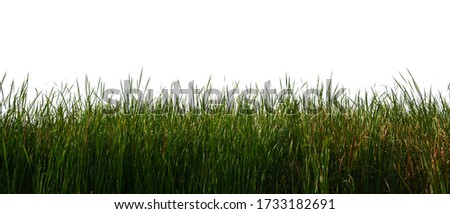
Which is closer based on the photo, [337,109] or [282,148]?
[282,148]

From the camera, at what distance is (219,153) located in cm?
448

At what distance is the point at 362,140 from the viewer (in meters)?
4.55

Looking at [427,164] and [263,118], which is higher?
[263,118]

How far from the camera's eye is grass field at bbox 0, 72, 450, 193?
441 cm

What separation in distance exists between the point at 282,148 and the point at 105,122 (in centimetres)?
167

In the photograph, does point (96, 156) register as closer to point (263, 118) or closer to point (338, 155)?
point (263, 118)

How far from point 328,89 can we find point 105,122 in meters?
2.35

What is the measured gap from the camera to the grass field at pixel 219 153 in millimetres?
4410

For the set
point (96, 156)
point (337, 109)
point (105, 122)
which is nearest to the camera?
point (96, 156)
